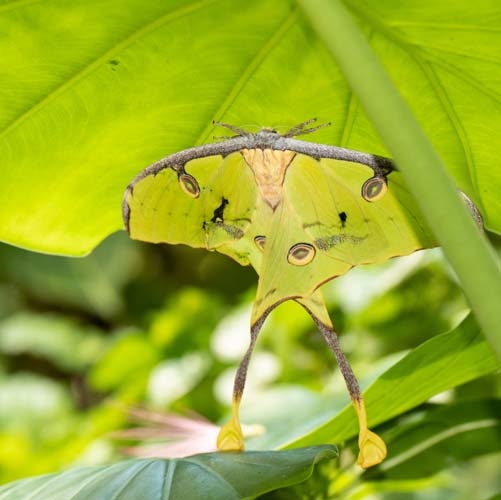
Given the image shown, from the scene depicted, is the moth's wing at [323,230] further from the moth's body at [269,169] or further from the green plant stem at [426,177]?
the green plant stem at [426,177]

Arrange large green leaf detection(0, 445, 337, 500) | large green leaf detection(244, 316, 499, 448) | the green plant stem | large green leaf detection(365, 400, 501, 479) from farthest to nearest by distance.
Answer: large green leaf detection(365, 400, 501, 479)
large green leaf detection(244, 316, 499, 448)
large green leaf detection(0, 445, 337, 500)
the green plant stem

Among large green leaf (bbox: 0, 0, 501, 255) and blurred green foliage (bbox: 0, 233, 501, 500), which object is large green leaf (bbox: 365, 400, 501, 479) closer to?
blurred green foliage (bbox: 0, 233, 501, 500)

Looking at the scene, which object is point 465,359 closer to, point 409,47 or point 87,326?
point 409,47

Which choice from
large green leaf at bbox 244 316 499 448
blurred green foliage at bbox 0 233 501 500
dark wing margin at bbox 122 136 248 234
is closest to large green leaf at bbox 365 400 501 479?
blurred green foliage at bbox 0 233 501 500

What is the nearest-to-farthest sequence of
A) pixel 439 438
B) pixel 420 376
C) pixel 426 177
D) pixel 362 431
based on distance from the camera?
pixel 426 177 → pixel 362 431 → pixel 420 376 → pixel 439 438

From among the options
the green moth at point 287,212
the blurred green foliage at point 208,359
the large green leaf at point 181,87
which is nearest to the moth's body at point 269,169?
the green moth at point 287,212

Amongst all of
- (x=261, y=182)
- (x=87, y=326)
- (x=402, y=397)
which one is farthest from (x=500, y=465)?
(x=261, y=182)

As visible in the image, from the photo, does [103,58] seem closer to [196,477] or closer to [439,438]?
[196,477]

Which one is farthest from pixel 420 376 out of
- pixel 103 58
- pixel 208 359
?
pixel 208 359
